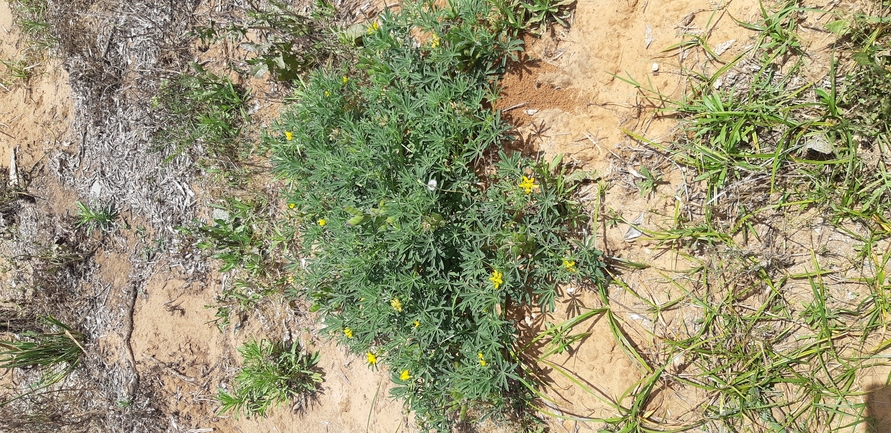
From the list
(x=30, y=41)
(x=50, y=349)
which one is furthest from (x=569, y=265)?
(x=30, y=41)

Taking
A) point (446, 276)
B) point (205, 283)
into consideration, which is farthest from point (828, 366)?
point (205, 283)

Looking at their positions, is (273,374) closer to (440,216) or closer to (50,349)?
(440,216)

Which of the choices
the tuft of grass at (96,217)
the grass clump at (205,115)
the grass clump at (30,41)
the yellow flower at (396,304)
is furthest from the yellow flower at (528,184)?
the grass clump at (30,41)

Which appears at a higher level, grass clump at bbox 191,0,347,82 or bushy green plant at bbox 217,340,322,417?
grass clump at bbox 191,0,347,82

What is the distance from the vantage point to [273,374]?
4.04 metres

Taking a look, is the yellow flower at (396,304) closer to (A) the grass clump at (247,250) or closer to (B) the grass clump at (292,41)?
(A) the grass clump at (247,250)

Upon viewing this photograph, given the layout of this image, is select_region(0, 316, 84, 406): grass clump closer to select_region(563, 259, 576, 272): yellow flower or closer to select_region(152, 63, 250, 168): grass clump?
select_region(152, 63, 250, 168): grass clump

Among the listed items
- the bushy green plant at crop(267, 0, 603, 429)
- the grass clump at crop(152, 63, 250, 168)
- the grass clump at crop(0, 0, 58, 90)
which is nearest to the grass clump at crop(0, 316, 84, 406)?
the grass clump at crop(152, 63, 250, 168)

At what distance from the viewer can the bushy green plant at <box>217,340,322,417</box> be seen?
13.3 feet

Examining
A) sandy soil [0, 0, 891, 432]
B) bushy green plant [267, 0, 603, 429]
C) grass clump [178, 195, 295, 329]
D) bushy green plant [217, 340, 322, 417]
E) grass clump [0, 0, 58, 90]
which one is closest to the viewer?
sandy soil [0, 0, 891, 432]

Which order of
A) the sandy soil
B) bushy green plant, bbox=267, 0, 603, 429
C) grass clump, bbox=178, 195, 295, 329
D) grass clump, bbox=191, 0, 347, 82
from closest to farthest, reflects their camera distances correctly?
1. the sandy soil
2. bushy green plant, bbox=267, 0, 603, 429
3. grass clump, bbox=191, 0, 347, 82
4. grass clump, bbox=178, 195, 295, 329

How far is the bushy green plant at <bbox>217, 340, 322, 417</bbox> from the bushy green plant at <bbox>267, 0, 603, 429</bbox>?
3.13 ft

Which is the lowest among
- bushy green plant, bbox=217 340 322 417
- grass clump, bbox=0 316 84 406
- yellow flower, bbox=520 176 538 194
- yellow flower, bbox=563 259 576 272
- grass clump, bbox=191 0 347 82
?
grass clump, bbox=0 316 84 406

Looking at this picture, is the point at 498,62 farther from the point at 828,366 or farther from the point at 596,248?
the point at 828,366
